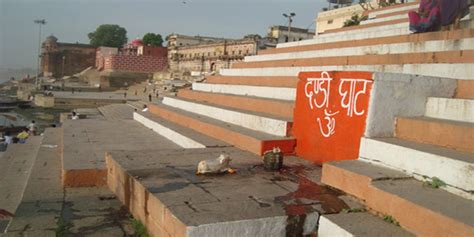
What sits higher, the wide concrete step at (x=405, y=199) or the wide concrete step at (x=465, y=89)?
the wide concrete step at (x=465, y=89)

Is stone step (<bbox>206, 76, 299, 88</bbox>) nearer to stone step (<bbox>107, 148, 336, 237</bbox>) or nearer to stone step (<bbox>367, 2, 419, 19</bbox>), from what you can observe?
stone step (<bbox>107, 148, 336, 237</bbox>)

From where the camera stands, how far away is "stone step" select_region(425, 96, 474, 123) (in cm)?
345

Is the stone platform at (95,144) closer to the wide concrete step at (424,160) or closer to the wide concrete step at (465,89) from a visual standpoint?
the wide concrete step at (424,160)

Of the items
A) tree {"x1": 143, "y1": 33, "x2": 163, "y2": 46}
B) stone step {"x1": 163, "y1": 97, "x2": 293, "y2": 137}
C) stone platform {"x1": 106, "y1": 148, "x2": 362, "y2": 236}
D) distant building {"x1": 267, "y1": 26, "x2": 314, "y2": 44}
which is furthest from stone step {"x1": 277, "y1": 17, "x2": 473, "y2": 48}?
tree {"x1": 143, "y1": 33, "x2": 163, "y2": 46}

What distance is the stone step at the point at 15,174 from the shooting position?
189 inches

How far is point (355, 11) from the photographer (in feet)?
81.9

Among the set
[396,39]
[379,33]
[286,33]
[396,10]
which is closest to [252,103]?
[396,39]

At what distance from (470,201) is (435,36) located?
4.56m

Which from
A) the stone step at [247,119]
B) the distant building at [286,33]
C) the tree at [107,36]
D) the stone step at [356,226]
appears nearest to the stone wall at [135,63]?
the distant building at [286,33]

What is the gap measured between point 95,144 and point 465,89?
5.38 meters

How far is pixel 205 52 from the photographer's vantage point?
49.0m

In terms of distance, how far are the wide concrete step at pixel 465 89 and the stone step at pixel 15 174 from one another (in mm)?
5043

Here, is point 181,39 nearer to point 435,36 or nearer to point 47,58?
point 47,58

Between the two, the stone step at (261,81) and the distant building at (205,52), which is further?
the distant building at (205,52)
